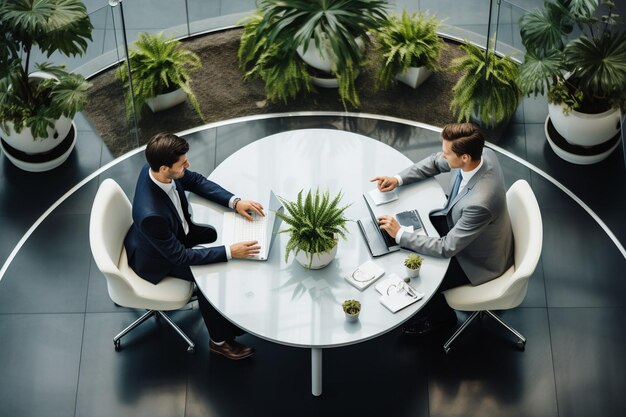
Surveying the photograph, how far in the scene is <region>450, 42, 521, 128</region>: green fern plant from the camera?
246 inches

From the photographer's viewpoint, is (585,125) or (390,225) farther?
(585,125)

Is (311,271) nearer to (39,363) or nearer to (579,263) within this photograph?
(39,363)

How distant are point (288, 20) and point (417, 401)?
2.75 metres

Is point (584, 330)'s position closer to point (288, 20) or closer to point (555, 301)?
point (555, 301)

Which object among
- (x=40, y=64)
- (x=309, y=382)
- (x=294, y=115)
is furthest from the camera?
(x=294, y=115)

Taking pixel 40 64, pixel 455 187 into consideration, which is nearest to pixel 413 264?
pixel 455 187

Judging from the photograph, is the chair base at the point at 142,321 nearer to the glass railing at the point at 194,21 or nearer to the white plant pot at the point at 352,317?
the white plant pot at the point at 352,317

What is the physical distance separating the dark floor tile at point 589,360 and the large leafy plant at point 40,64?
3768mm

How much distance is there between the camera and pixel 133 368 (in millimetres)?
5309

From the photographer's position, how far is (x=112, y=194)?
4.88 m

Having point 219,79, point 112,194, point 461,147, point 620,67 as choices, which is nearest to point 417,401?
point 461,147

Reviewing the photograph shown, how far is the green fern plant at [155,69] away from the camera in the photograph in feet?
20.7

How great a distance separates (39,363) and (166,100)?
2.38 metres

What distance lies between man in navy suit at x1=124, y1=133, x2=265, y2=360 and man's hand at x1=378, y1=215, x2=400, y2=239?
747mm
